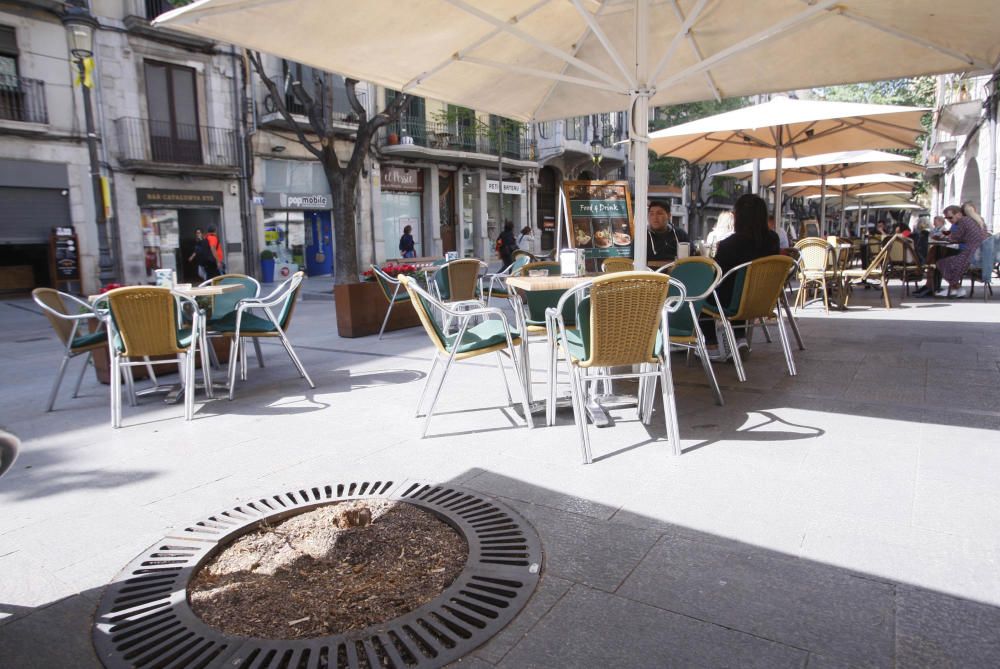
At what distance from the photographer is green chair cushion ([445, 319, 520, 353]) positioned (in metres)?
3.87

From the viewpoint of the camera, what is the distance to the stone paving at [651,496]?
185cm

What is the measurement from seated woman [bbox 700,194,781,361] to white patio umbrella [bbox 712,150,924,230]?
504cm

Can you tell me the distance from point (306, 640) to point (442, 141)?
23425 mm

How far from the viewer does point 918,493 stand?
8.97ft

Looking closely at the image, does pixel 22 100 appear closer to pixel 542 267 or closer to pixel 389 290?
pixel 389 290

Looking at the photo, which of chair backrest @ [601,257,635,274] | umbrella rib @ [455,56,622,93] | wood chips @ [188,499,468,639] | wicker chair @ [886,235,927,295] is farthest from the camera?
wicker chair @ [886,235,927,295]

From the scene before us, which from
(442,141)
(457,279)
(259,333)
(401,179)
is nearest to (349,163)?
(457,279)

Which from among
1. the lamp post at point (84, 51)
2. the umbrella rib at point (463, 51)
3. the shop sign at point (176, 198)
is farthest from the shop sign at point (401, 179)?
the umbrella rib at point (463, 51)

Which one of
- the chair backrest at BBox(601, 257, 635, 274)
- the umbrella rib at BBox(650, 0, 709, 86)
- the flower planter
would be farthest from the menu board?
the umbrella rib at BBox(650, 0, 709, 86)

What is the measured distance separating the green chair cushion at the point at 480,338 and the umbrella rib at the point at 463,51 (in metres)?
2.31

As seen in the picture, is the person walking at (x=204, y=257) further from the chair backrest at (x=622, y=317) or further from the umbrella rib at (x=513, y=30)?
the chair backrest at (x=622, y=317)

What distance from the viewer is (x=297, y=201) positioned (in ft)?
67.6

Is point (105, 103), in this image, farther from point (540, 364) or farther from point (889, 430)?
point (889, 430)

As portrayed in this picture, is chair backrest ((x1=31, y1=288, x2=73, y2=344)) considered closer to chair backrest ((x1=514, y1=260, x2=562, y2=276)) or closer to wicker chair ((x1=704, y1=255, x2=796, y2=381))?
chair backrest ((x1=514, y1=260, x2=562, y2=276))
